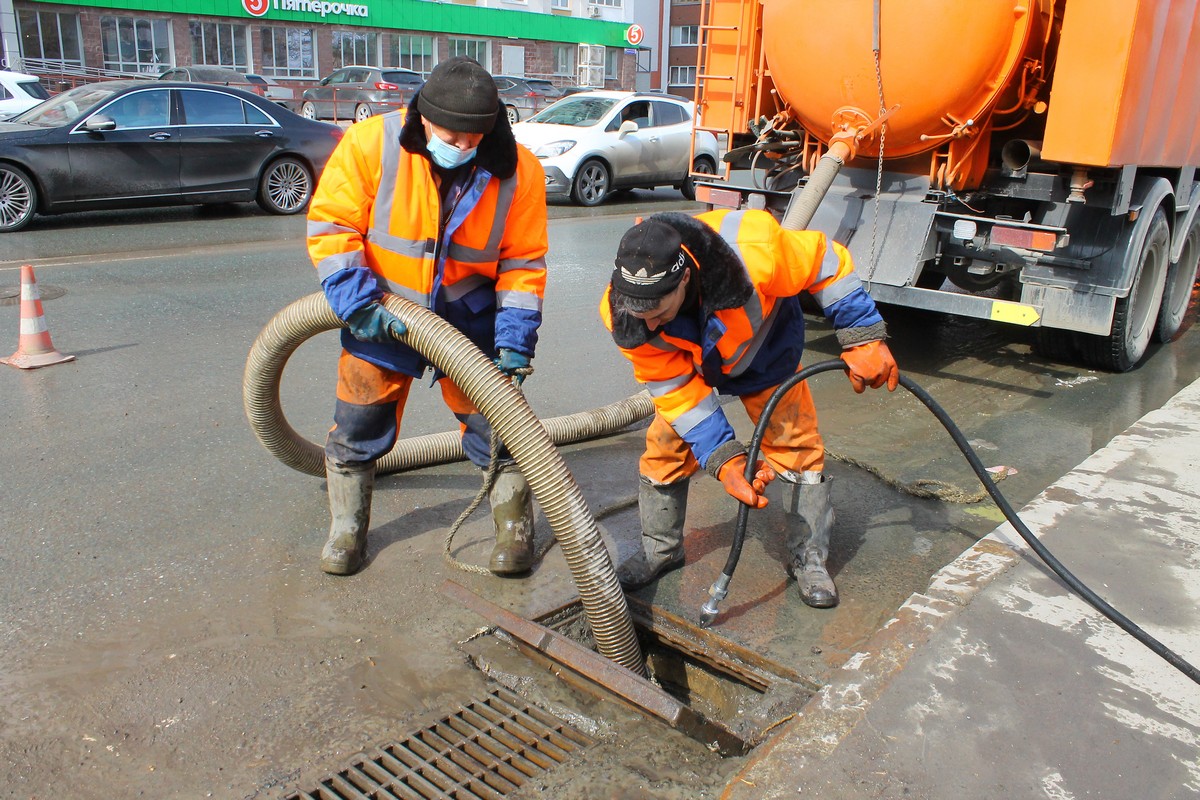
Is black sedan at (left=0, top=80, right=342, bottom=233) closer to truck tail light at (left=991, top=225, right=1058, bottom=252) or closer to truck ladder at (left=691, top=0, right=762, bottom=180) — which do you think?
truck ladder at (left=691, top=0, right=762, bottom=180)

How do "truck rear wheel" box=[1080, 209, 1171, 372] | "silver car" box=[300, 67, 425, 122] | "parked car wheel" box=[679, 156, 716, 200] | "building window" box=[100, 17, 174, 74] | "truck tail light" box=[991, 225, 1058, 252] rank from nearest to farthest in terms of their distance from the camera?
1. "truck tail light" box=[991, 225, 1058, 252]
2. "truck rear wheel" box=[1080, 209, 1171, 372]
3. "parked car wheel" box=[679, 156, 716, 200]
4. "silver car" box=[300, 67, 425, 122]
5. "building window" box=[100, 17, 174, 74]

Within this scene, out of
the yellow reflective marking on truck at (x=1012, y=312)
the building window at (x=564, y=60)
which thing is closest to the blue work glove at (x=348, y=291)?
the yellow reflective marking on truck at (x=1012, y=312)

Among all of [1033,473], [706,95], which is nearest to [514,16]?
[706,95]

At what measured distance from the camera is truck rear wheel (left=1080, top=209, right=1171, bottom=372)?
622 centimetres

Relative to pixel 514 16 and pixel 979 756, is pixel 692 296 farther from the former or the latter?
pixel 514 16

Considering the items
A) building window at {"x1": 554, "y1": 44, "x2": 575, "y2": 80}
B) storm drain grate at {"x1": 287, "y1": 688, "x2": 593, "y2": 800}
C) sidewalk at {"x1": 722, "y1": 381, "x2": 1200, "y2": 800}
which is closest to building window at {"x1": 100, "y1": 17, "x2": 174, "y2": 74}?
building window at {"x1": 554, "y1": 44, "x2": 575, "y2": 80}

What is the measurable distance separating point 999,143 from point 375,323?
4.49m

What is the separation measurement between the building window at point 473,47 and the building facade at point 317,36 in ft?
0.20

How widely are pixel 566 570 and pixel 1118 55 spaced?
4016 millimetres

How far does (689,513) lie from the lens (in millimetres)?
4234

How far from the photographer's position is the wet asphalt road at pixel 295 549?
8.88 feet

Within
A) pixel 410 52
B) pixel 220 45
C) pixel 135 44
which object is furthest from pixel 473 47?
pixel 135 44

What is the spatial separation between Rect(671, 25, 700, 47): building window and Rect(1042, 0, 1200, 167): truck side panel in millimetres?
55772

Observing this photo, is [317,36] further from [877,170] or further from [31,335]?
[877,170]
